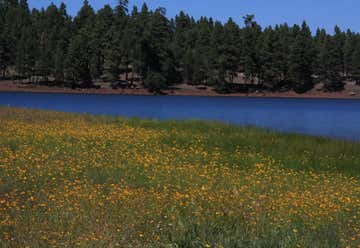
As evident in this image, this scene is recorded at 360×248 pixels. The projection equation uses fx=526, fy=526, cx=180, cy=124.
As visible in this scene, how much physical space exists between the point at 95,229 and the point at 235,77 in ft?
456

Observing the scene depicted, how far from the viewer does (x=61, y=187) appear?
11.7 meters

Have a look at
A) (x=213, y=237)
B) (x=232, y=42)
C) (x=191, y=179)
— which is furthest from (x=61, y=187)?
(x=232, y=42)

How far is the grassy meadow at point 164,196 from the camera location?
805 cm

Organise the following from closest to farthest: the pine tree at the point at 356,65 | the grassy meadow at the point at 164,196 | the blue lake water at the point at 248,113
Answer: the grassy meadow at the point at 164,196 → the blue lake water at the point at 248,113 → the pine tree at the point at 356,65

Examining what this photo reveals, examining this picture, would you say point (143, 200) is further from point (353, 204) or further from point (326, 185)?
point (326, 185)

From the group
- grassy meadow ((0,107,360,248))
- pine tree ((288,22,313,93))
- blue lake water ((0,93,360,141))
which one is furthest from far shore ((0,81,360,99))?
grassy meadow ((0,107,360,248))

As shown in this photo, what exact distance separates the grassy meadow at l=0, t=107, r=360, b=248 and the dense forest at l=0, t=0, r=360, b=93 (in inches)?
4144

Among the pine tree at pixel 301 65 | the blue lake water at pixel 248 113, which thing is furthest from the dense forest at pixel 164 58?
the blue lake water at pixel 248 113

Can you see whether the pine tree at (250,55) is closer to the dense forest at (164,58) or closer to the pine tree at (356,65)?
the dense forest at (164,58)

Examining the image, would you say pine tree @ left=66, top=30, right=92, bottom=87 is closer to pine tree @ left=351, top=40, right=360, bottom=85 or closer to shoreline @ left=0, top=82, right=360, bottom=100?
shoreline @ left=0, top=82, right=360, bottom=100

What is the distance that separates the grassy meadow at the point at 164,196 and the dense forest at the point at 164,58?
4144 inches

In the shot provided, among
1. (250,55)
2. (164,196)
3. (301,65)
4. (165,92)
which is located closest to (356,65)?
(301,65)

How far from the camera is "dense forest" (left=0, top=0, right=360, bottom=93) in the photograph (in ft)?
419

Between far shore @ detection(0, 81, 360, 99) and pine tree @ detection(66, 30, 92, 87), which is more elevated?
pine tree @ detection(66, 30, 92, 87)
